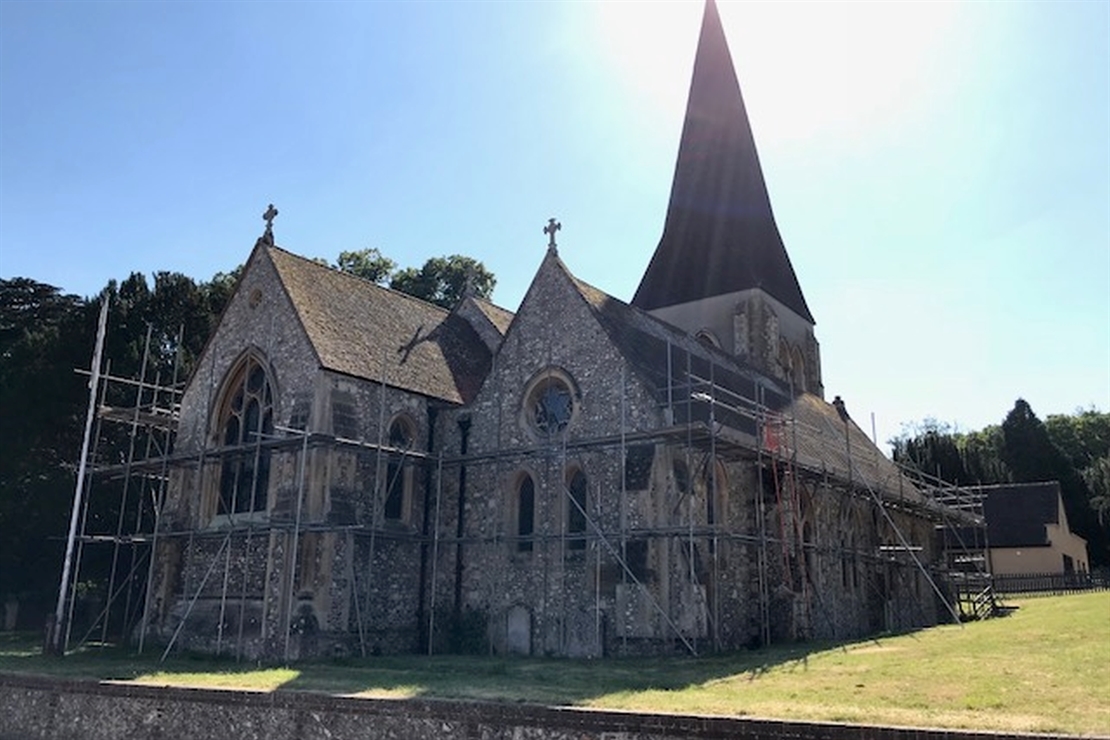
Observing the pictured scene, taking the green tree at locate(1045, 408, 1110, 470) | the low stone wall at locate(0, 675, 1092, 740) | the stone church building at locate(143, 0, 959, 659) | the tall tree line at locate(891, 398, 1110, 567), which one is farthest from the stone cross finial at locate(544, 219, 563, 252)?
the green tree at locate(1045, 408, 1110, 470)

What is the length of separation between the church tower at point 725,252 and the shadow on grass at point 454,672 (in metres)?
14.8

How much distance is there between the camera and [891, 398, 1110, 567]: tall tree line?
58719 millimetres

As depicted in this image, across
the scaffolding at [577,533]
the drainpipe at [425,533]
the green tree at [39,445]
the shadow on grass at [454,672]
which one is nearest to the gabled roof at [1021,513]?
the scaffolding at [577,533]

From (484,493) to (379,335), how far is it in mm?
5407

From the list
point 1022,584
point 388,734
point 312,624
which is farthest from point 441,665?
point 1022,584

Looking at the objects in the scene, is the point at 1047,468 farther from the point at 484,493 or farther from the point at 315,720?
the point at 315,720

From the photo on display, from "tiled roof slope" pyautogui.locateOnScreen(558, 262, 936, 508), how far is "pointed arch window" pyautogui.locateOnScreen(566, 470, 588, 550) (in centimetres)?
279

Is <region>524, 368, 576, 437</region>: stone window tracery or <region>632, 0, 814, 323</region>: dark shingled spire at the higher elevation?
<region>632, 0, 814, 323</region>: dark shingled spire

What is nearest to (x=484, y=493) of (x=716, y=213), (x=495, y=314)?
(x=495, y=314)

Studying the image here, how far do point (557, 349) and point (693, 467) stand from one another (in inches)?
185

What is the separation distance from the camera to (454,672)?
620 inches

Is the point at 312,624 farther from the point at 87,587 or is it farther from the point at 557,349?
the point at 87,587

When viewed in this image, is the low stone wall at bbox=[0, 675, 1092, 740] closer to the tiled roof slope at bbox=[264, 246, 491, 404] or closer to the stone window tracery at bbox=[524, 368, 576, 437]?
the tiled roof slope at bbox=[264, 246, 491, 404]

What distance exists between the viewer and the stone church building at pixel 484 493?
18938mm
